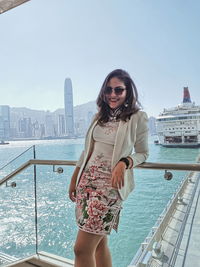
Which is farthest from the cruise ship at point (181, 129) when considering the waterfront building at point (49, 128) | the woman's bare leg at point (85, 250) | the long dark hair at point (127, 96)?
the waterfront building at point (49, 128)

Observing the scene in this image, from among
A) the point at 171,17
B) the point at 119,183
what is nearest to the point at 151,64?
the point at 171,17

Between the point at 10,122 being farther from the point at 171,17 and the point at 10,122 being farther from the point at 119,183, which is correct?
the point at 171,17

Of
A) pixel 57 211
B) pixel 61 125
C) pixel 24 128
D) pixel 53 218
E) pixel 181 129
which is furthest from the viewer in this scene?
pixel 61 125

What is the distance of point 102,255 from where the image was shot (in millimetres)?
1137

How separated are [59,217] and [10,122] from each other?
15.0 ft

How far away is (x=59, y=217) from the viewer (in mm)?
2400

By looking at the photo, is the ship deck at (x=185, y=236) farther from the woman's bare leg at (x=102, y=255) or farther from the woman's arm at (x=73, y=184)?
the woman's arm at (x=73, y=184)

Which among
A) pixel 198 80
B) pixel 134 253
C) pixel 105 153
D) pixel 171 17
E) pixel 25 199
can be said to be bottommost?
pixel 134 253

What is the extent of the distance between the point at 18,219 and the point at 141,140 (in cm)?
180

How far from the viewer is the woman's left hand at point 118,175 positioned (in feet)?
3.19

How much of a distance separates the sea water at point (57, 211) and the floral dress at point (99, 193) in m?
0.42

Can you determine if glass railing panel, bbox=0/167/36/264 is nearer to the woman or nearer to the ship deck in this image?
the woman

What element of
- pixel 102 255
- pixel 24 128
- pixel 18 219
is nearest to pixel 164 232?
pixel 102 255

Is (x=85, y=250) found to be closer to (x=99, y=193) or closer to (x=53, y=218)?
(x=99, y=193)
